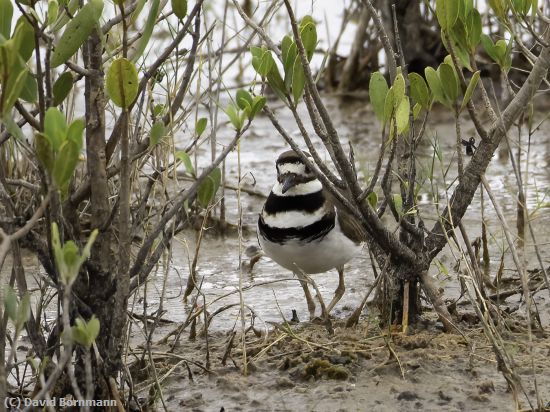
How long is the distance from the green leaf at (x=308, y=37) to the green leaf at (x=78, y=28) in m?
0.83

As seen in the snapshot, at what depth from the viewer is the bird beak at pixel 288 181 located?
4996mm

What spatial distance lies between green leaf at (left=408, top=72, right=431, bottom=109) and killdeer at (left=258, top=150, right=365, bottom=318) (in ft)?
4.38

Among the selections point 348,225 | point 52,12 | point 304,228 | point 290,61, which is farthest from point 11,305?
point 348,225

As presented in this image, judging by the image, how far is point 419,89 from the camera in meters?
3.70

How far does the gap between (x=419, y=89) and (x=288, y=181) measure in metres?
1.45

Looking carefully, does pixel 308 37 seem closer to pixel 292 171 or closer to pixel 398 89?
pixel 398 89

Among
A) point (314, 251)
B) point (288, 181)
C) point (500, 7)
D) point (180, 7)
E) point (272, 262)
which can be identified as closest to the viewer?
point (180, 7)

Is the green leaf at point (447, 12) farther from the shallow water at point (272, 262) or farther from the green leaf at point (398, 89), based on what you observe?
the shallow water at point (272, 262)

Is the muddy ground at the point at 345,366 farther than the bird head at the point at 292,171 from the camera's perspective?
No

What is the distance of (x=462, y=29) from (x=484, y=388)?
1338mm

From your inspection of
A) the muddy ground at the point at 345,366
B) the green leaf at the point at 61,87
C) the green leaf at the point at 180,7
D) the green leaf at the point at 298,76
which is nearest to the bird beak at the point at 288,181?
Result: the muddy ground at the point at 345,366

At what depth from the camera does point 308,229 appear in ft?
16.1

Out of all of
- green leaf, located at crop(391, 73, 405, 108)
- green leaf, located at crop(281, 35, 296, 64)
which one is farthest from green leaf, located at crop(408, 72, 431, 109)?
green leaf, located at crop(281, 35, 296, 64)

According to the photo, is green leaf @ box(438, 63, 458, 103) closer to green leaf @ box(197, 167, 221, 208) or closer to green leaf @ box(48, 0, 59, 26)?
green leaf @ box(197, 167, 221, 208)
